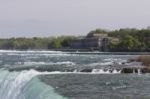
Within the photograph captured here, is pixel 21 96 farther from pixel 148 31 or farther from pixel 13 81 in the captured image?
pixel 148 31

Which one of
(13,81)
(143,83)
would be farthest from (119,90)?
(13,81)

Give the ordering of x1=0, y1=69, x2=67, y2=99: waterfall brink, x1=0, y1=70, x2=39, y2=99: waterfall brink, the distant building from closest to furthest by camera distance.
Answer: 1. x1=0, y1=69, x2=67, y2=99: waterfall brink
2. x1=0, y1=70, x2=39, y2=99: waterfall brink
3. the distant building

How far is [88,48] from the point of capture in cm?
18575

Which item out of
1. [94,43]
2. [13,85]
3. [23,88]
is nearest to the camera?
[23,88]

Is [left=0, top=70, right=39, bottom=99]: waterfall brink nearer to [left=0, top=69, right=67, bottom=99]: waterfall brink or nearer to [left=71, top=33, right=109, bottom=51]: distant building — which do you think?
[left=0, top=69, right=67, bottom=99]: waterfall brink

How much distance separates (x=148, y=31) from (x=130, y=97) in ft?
464

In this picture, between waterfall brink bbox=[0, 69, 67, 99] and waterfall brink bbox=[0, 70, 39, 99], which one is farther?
waterfall brink bbox=[0, 70, 39, 99]

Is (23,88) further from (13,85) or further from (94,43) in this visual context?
(94,43)

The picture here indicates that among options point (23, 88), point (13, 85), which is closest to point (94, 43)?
point (13, 85)

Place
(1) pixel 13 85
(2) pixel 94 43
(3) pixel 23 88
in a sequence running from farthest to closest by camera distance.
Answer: (2) pixel 94 43, (1) pixel 13 85, (3) pixel 23 88

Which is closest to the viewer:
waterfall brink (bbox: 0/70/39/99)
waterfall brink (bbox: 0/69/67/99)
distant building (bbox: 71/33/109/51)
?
waterfall brink (bbox: 0/69/67/99)

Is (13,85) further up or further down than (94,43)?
further down

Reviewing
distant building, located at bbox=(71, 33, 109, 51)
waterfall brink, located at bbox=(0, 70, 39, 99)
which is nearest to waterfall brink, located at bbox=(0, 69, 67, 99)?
waterfall brink, located at bbox=(0, 70, 39, 99)

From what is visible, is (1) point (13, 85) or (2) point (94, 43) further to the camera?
(2) point (94, 43)
